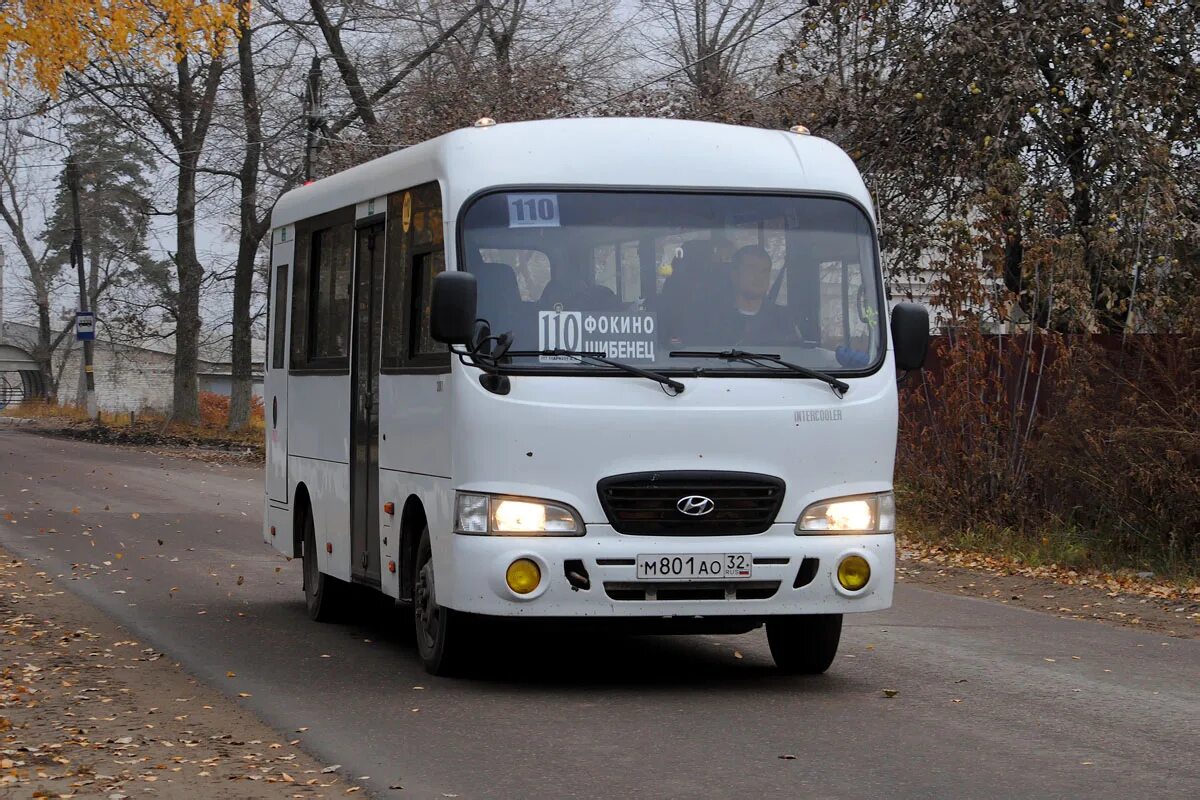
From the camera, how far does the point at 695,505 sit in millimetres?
8945

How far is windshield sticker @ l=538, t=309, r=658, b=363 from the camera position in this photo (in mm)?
9094

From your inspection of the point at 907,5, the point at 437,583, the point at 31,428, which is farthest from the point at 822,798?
the point at 31,428

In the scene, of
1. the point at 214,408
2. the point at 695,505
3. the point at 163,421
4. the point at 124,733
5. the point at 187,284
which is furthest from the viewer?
the point at 214,408

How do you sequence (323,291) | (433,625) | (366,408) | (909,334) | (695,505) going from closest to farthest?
(695,505) → (909,334) → (433,625) → (366,408) → (323,291)

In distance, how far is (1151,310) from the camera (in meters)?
17.3

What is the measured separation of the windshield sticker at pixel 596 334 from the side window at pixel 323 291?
8.64 ft

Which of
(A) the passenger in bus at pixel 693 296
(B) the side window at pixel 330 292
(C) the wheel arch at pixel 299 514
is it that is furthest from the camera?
(C) the wheel arch at pixel 299 514

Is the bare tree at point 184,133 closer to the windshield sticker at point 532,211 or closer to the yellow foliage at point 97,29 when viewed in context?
the yellow foliage at point 97,29

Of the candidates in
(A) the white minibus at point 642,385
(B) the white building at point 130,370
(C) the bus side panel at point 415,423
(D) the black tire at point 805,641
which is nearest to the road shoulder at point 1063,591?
(D) the black tire at point 805,641

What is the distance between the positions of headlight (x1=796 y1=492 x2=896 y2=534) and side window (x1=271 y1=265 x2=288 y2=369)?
5236 millimetres

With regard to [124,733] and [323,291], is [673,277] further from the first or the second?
[323,291]

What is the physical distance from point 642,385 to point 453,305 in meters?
0.98

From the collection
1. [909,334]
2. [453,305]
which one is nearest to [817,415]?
[909,334]

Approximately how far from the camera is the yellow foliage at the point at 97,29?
608 inches
